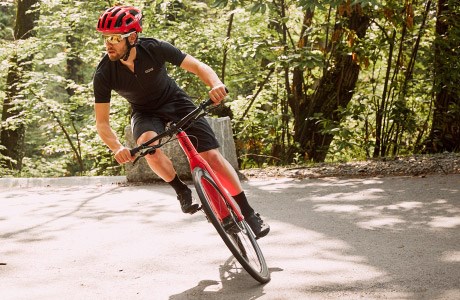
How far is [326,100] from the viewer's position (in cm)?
1277

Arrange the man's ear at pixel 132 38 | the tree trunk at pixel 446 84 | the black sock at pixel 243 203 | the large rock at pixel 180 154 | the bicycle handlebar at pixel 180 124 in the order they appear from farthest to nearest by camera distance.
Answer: the tree trunk at pixel 446 84 < the large rock at pixel 180 154 < the black sock at pixel 243 203 < the man's ear at pixel 132 38 < the bicycle handlebar at pixel 180 124

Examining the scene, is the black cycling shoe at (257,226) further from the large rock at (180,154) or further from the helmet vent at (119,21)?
the large rock at (180,154)

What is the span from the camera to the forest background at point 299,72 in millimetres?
10906

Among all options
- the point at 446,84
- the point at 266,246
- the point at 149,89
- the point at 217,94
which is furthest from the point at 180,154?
the point at 217,94

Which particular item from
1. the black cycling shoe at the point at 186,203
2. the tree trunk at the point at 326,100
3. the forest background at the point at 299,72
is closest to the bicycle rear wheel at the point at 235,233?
the black cycling shoe at the point at 186,203

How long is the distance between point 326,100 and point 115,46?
27.1ft

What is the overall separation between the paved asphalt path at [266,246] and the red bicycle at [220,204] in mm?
161

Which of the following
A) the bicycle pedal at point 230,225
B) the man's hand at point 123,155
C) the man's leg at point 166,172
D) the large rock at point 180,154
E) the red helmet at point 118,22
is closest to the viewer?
the man's hand at point 123,155

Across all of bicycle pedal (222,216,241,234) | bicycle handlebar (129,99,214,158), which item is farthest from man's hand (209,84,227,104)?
bicycle pedal (222,216,241,234)

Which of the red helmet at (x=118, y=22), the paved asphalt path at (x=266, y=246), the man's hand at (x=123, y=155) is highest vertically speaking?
the red helmet at (x=118, y=22)

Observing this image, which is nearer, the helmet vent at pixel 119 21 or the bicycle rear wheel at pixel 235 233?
the bicycle rear wheel at pixel 235 233

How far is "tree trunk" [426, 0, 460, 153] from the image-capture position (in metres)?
10.6

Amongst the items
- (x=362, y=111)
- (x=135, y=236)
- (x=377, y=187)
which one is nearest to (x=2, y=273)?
(x=135, y=236)

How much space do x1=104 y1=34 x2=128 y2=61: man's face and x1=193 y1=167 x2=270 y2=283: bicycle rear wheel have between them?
0.96 meters
